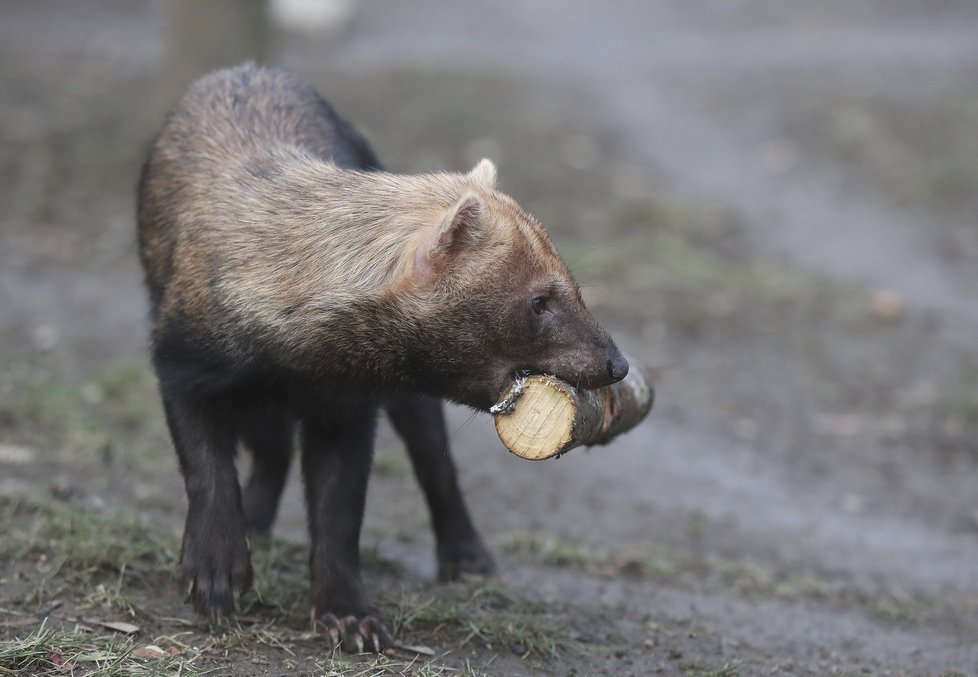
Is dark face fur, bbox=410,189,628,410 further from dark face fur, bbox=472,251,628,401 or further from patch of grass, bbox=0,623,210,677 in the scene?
patch of grass, bbox=0,623,210,677

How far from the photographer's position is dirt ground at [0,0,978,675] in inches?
186

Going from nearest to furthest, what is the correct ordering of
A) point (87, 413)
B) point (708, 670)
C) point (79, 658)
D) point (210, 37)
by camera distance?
point (79, 658) < point (708, 670) < point (87, 413) < point (210, 37)

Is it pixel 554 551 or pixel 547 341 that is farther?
pixel 554 551

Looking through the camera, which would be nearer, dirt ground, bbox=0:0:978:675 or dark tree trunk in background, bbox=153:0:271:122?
dirt ground, bbox=0:0:978:675

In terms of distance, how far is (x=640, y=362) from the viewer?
5473 millimetres

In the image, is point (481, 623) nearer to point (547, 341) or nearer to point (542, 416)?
point (542, 416)

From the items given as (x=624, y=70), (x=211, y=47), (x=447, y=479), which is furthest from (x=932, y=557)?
(x=624, y=70)

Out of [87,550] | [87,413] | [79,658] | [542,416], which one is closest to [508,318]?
[542,416]

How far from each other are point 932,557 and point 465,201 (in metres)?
3.91

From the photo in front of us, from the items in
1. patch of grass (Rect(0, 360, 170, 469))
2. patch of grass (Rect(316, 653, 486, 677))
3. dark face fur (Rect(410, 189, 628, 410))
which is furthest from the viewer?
patch of grass (Rect(0, 360, 170, 469))

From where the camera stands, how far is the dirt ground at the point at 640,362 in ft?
15.5

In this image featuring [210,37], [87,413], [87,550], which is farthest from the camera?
[210,37]

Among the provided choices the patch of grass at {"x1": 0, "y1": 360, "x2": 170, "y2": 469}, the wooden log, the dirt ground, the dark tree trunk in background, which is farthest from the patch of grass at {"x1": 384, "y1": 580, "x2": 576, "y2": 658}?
the dark tree trunk in background

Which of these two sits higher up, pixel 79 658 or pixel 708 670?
pixel 708 670
